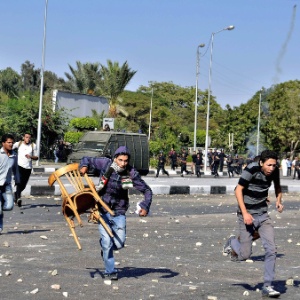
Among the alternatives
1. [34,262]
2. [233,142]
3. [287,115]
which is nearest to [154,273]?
[34,262]

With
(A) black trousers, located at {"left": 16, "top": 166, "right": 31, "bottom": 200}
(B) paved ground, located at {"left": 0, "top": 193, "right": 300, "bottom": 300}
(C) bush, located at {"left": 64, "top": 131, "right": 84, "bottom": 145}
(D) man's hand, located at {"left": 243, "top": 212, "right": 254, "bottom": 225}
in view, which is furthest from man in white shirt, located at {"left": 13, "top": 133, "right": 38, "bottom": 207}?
(C) bush, located at {"left": 64, "top": 131, "right": 84, "bottom": 145}

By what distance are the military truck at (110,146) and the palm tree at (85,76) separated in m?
43.7

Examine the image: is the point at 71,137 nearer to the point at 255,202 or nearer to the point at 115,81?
the point at 115,81

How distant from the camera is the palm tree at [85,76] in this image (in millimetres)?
79375

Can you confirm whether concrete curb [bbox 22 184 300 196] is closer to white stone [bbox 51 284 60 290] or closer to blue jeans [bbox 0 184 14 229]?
blue jeans [bbox 0 184 14 229]

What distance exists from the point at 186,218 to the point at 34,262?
25.5 feet

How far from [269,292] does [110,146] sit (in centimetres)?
2712

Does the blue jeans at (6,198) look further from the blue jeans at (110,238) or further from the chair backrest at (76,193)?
the blue jeans at (110,238)

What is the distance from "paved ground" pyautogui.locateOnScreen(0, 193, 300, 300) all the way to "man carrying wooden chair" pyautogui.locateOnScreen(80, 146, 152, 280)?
0.33 metres

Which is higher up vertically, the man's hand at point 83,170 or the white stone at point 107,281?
the man's hand at point 83,170

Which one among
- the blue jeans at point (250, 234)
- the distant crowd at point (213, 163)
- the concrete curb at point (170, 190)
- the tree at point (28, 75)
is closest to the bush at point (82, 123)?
the distant crowd at point (213, 163)

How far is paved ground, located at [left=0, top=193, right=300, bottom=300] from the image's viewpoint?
7844mm

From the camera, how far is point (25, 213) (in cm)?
1662

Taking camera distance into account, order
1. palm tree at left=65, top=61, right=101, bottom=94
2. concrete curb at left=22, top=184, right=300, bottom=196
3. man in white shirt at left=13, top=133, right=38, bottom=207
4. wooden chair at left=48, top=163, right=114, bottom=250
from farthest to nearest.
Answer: palm tree at left=65, top=61, right=101, bottom=94 < concrete curb at left=22, top=184, right=300, bottom=196 < man in white shirt at left=13, top=133, right=38, bottom=207 < wooden chair at left=48, top=163, right=114, bottom=250
